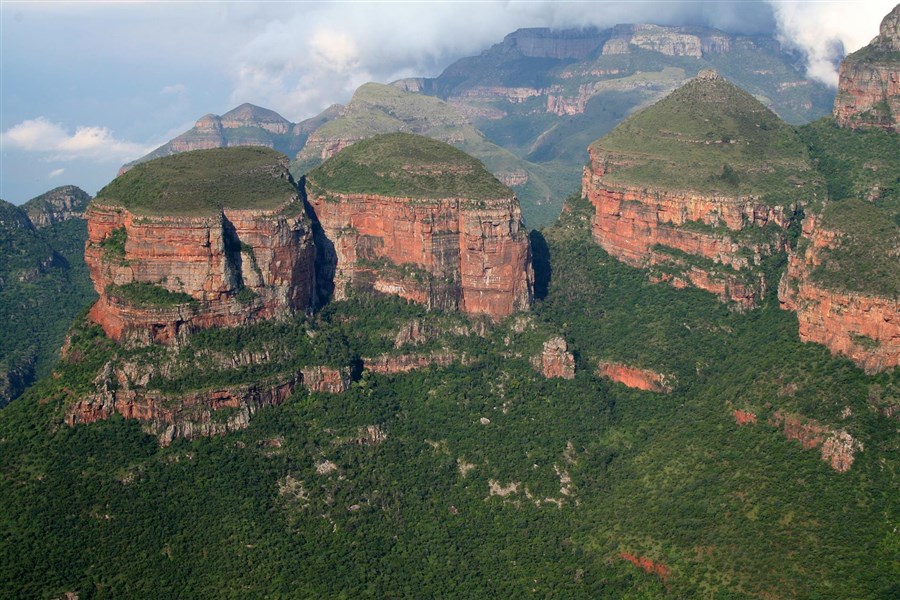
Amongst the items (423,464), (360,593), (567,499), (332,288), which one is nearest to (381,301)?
(332,288)

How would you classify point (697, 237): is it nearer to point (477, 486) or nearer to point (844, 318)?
point (844, 318)

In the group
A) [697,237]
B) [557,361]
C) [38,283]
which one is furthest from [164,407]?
[38,283]

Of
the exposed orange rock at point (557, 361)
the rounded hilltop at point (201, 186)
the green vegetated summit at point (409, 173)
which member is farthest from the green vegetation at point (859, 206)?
the rounded hilltop at point (201, 186)

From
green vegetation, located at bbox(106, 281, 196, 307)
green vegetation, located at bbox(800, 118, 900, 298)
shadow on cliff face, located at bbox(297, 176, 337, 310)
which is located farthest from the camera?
shadow on cliff face, located at bbox(297, 176, 337, 310)

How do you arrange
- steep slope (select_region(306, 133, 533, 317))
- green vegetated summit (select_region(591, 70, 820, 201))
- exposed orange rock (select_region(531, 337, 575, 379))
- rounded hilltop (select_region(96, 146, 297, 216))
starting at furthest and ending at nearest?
green vegetated summit (select_region(591, 70, 820, 201)) < steep slope (select_region(306, 133, 533, 317)) < exposed orange rock (select_region(531, 337, 575, 379)) < rounded hilltop (select_region(96, 146, 297, 216))

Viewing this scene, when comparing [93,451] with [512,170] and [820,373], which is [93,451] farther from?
[512,170]

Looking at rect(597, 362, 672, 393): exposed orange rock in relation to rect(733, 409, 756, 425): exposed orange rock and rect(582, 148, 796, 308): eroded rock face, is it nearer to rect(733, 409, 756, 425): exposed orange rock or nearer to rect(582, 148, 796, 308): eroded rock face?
rect(582, 148, 796, 308): eroded rock face

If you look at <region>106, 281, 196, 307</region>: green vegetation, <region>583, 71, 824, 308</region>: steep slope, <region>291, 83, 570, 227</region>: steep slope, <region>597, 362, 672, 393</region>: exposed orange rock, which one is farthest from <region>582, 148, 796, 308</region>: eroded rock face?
<region>291, 83, 570, 227</region>: steep slope

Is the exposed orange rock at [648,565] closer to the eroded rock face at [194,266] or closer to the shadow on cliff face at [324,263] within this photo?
the eroded rock face at [194,266]
